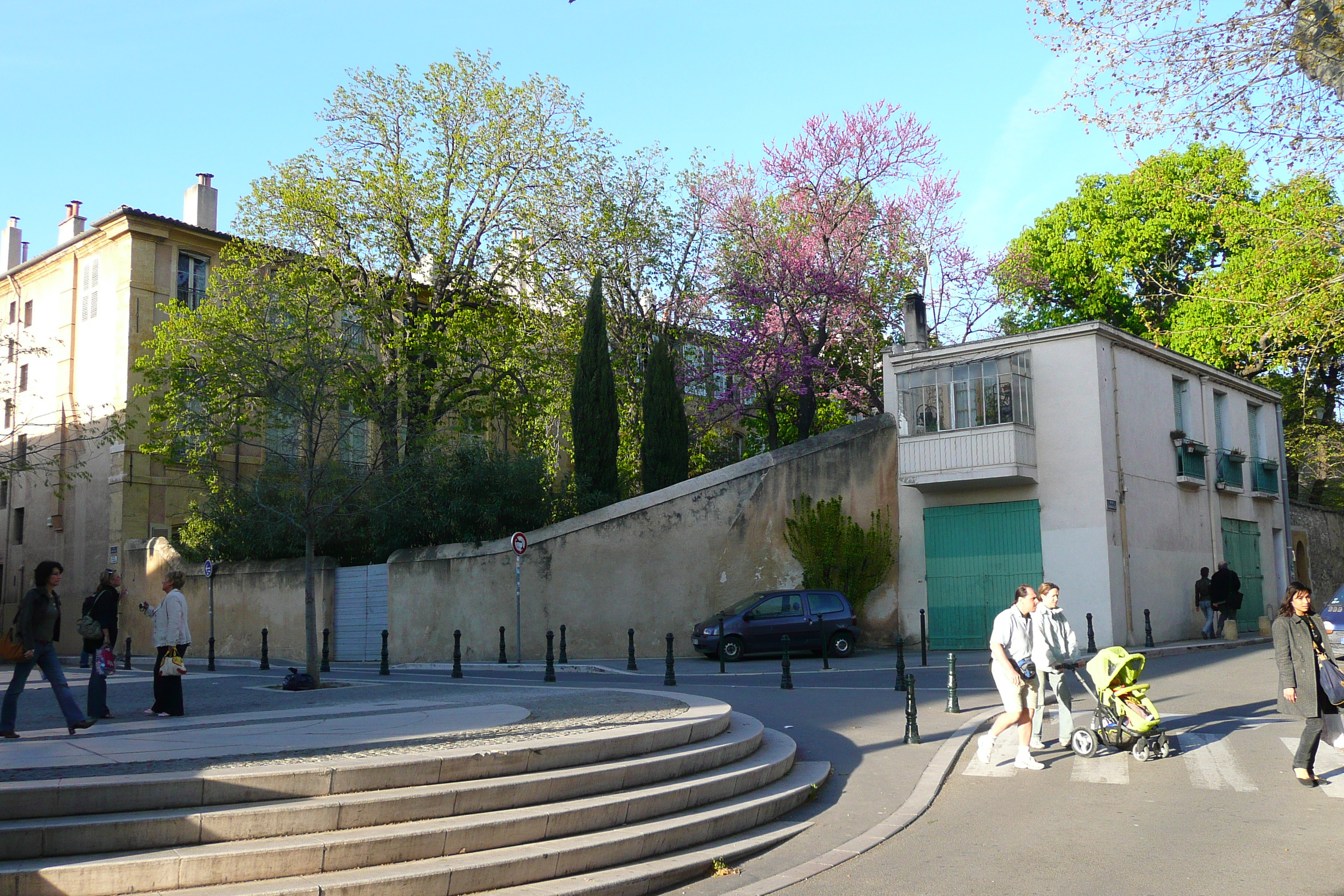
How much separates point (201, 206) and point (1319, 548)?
3908 cm

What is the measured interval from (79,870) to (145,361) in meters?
26.1

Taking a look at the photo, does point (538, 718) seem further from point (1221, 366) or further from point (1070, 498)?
point (1221, 366)

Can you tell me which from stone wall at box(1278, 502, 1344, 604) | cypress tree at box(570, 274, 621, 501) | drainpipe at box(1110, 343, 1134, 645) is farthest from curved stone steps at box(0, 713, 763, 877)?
stone wall at box(1278, 502, 1344, 604)

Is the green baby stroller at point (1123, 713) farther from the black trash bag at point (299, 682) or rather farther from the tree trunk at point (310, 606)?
the tree trunk at point (310, 606)

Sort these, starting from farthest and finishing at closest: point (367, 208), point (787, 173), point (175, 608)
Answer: point (787, 173)
point (367, 208)
point (175, 608)

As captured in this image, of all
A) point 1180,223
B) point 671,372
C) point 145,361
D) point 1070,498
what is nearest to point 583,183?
point 671,372

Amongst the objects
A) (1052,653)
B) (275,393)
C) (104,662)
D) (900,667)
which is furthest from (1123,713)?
(275,393)

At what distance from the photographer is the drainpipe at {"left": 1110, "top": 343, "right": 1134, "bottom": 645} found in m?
23.2

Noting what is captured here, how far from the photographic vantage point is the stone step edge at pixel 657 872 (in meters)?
6.36

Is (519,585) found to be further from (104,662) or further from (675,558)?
(104,662)

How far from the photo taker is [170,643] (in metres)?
11.8

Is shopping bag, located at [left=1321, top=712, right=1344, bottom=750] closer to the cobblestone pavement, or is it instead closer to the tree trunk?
the cobblestone pavement

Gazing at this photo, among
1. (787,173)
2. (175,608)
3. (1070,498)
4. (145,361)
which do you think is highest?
(787,173)

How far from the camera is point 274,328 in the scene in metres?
20.7
